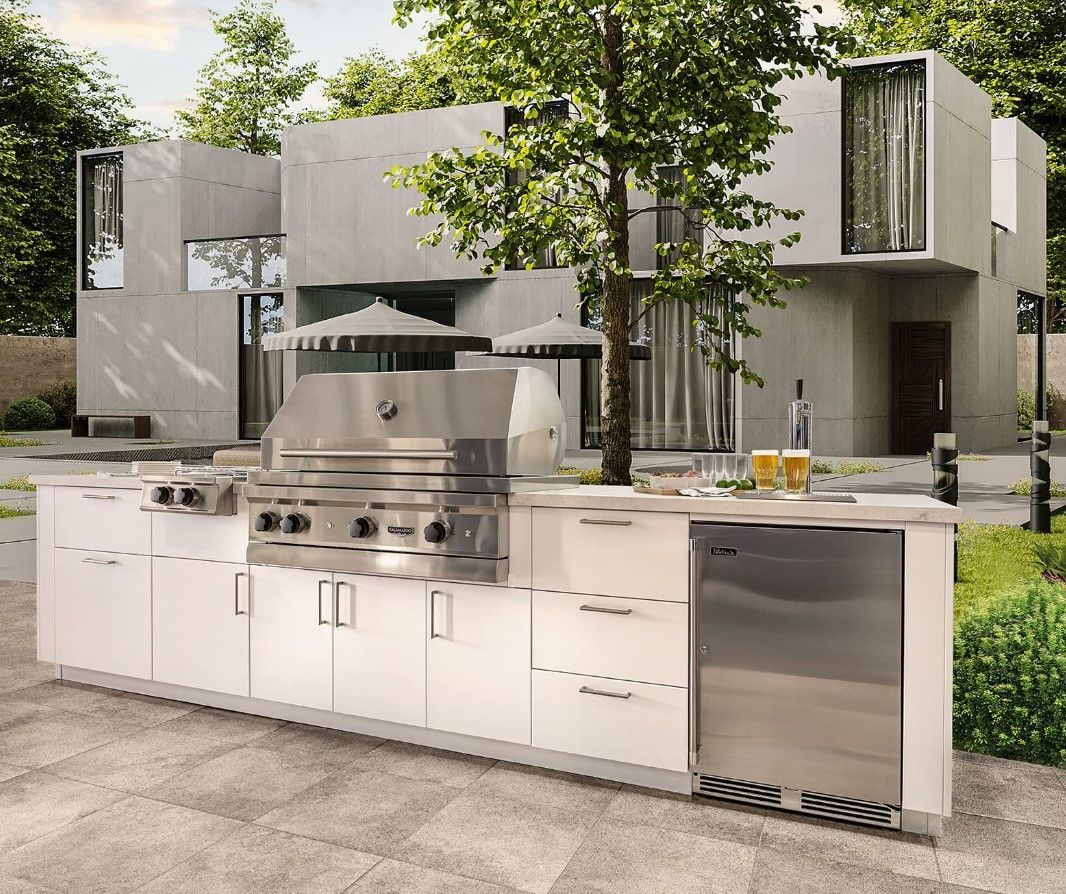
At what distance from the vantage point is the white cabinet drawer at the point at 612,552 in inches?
135

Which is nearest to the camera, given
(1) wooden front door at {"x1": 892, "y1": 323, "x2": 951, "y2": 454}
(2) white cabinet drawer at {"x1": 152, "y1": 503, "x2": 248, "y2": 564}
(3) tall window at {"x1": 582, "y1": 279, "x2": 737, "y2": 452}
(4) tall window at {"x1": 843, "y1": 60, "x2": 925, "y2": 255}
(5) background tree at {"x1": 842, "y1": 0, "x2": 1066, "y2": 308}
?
(2) white cabinet drawer at {"x1": 152, "y1": 503, "x2": 248, "y2": 564}

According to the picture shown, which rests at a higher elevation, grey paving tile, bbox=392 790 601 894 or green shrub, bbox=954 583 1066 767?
green shrub, bbox=954 583 1066 767

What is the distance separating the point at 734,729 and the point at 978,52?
2555cm

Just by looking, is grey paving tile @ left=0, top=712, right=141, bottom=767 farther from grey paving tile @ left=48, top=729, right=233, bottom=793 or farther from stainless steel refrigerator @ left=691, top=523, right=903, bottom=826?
stainless steel refrigerator @ left=691, top=523, right=903, bottom=826

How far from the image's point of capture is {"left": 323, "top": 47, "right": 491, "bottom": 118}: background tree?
29.2m

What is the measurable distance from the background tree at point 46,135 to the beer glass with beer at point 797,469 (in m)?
28.0

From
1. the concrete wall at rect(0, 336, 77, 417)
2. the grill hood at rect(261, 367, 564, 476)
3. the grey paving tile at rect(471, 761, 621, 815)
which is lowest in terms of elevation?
the grey paving tile at rect(471, 761, 621, 815)

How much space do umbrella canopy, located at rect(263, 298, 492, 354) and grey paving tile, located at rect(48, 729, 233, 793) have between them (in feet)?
19.1

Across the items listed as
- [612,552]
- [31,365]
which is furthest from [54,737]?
[31,365]

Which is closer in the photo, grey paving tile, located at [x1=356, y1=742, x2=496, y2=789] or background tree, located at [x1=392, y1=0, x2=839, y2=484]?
grey paving tile, located at [x1=356, y1=742, x2=496, y2=789]

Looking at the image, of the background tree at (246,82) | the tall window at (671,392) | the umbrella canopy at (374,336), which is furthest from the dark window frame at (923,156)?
the background tree at (246,82)

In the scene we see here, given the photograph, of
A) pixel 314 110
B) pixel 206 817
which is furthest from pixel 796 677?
→ pixel 314 110

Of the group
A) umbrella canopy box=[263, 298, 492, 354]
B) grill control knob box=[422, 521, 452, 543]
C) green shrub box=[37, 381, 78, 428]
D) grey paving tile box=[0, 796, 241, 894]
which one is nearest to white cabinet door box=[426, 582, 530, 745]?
grill control knob box=[422, 521, 452, 543]

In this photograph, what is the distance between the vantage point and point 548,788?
3541 mm
